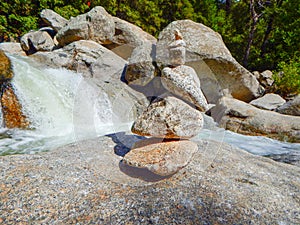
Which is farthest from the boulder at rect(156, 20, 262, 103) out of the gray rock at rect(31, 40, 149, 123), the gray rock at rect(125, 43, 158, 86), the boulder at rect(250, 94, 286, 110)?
the gray rock at rect(31, 40, 149, 123)

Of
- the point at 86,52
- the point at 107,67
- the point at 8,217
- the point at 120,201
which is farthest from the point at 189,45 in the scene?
the point at 8,217

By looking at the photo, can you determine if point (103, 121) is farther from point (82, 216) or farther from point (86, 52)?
point (82, 216)

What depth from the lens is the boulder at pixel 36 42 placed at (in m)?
6.49

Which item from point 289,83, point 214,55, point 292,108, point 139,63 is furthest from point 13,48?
point 289,83

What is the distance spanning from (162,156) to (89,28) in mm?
5815

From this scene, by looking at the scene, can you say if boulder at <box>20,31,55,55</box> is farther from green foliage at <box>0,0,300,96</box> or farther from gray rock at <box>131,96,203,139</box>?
gray rock at <box>131,96,203,139</box>

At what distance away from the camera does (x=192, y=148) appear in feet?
5.96

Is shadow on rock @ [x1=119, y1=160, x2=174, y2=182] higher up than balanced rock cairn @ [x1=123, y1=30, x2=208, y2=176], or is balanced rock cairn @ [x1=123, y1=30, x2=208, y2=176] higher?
balanced rock cairn @ [x1=123, y1=30, x2=208, y2=176]

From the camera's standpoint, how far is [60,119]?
3.61 metres

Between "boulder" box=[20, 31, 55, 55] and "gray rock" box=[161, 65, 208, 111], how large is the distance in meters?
6.69

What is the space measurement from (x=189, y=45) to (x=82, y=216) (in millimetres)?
4741

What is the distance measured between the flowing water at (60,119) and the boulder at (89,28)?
78.3 inches

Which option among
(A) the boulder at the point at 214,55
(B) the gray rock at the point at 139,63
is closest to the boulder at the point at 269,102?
(A) the boulder at the point at 214,55

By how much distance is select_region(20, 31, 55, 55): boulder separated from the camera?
6491mm
